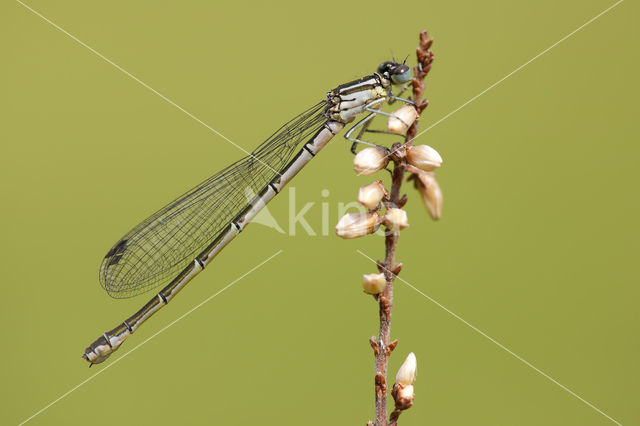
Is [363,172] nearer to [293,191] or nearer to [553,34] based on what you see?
[293,191]

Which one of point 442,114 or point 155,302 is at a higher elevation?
A: point 442,114

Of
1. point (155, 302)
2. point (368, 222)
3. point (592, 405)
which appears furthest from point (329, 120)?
point (592, 405)

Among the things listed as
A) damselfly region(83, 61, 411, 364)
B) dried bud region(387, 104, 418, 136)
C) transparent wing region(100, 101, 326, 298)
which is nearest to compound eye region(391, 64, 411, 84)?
damselfly region(83, 61, 411, 364)

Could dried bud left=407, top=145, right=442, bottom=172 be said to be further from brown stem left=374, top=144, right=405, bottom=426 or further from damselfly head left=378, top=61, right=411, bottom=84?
damselfly head left=378, top=61, right=411, bottom=84

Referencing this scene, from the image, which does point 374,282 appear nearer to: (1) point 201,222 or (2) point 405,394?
(2) point 405,394

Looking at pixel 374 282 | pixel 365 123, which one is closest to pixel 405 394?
pixel 374 282

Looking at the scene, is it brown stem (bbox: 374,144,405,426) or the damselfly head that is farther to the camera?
the damselfly head
